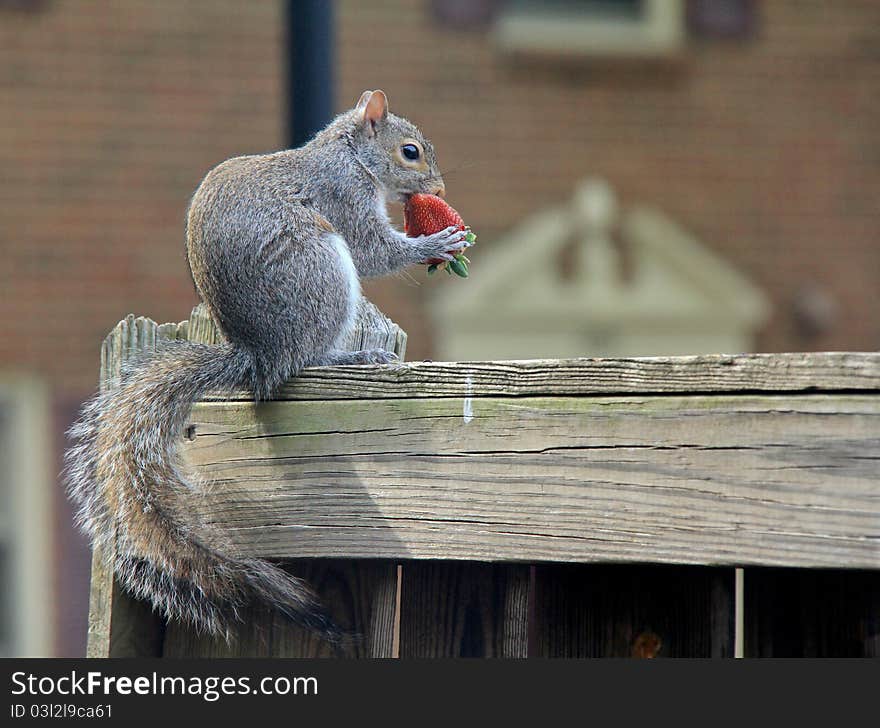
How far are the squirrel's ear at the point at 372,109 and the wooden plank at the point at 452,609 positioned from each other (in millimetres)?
1273

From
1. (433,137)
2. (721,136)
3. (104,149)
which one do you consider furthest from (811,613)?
(721,136)

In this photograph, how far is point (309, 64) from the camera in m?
2.67

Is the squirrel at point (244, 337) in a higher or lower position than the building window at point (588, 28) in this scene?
lower

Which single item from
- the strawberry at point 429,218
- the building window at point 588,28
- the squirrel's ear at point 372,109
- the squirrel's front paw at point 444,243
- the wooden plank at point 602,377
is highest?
the building window at point 588,28

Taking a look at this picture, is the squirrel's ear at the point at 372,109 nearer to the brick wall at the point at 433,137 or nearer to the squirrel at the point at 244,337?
the squirrel at the point at 244,337

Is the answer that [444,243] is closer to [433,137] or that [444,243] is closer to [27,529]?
[433,137]

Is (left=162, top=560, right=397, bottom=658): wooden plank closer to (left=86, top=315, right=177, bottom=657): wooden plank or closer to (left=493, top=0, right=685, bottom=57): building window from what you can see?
(left=86, top=315, right=177, bottom=657): wooden plank

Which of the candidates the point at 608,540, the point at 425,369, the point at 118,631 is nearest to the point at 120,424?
the point at 118,631

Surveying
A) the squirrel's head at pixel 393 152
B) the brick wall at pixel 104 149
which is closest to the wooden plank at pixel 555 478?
the squirrel's head at pixel 393 152

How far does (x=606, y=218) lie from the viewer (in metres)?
5.83

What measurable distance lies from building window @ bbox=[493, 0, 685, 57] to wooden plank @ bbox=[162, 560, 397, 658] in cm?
464

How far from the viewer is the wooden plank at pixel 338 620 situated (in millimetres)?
A: 1487

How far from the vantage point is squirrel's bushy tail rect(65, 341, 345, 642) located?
1479 mm

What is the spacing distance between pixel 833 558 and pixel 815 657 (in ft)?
0.51
